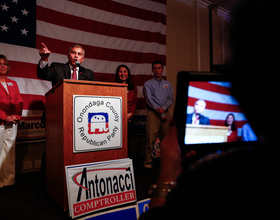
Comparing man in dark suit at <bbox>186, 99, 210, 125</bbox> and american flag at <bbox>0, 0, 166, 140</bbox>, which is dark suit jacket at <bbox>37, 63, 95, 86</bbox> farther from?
man in dark suit at <bbox>186, 99, 210, 125</bbox>

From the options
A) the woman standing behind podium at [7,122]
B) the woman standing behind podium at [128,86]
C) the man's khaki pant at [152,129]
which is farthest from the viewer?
the woman standing behind podium at [128,86]

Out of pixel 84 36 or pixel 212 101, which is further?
pixel 84 36

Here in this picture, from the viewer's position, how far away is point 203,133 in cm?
52

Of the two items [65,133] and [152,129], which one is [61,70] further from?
[152,129]

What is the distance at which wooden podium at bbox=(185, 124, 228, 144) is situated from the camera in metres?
0.51

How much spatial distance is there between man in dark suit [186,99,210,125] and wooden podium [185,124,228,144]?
0.01 meters

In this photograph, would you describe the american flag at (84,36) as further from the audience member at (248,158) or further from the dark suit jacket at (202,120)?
the audience member at (248,158)

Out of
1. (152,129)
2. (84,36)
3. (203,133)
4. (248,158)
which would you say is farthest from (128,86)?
(248,158)

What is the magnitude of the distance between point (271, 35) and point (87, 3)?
3.15 meters

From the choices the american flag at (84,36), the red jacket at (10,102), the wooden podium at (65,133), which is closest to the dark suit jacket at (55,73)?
the wooden podium at (65,133)

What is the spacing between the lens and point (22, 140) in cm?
239

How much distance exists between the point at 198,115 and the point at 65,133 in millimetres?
981

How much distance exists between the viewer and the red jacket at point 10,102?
2018 mm

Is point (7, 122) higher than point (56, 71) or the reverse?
the reverse
